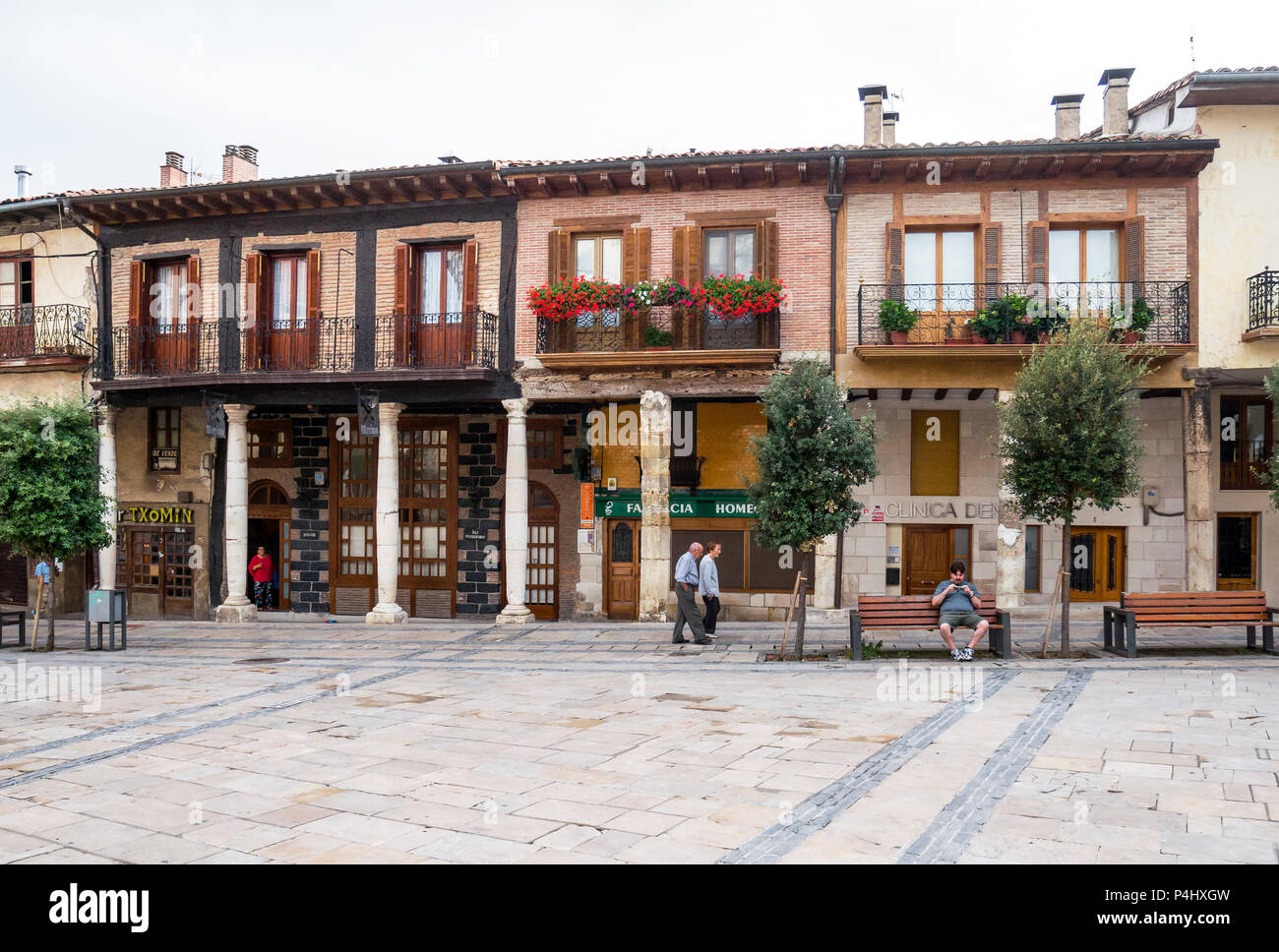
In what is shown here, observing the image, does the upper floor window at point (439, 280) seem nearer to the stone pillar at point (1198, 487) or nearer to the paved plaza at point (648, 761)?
the paved plaza at point (648, 761)

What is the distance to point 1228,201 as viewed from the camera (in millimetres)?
17625

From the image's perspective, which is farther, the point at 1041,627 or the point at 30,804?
the point at 1041,627

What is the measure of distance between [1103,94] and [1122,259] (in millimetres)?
3899

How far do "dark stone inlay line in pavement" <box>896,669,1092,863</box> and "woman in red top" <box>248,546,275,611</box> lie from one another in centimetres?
1726

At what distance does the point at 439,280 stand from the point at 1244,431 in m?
16.1

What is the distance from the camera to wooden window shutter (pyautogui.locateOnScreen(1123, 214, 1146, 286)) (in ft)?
57.8

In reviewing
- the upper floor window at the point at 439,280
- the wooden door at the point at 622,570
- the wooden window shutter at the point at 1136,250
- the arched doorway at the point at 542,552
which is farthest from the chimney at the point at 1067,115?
the arched doorway at the point at 542,552

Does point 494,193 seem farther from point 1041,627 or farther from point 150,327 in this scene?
point 1041,627

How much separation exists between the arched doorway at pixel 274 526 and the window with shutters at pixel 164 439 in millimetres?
1955

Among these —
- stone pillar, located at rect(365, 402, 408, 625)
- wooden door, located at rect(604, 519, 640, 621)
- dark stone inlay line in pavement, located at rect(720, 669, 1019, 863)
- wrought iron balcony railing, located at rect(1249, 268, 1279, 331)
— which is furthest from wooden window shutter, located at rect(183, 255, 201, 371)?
wrought iron balcony railing, located at rect(1249, 268, 1279, 331)

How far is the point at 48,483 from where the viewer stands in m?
16.5

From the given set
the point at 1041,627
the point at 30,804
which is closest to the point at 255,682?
the point at 30,804

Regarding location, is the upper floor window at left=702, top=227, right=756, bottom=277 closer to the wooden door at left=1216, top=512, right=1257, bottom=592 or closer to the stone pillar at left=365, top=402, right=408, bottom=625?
the stone pillar at left=365, top=402, right=408, bottom=625

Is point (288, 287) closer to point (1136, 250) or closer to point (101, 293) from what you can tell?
point (101, 293)
